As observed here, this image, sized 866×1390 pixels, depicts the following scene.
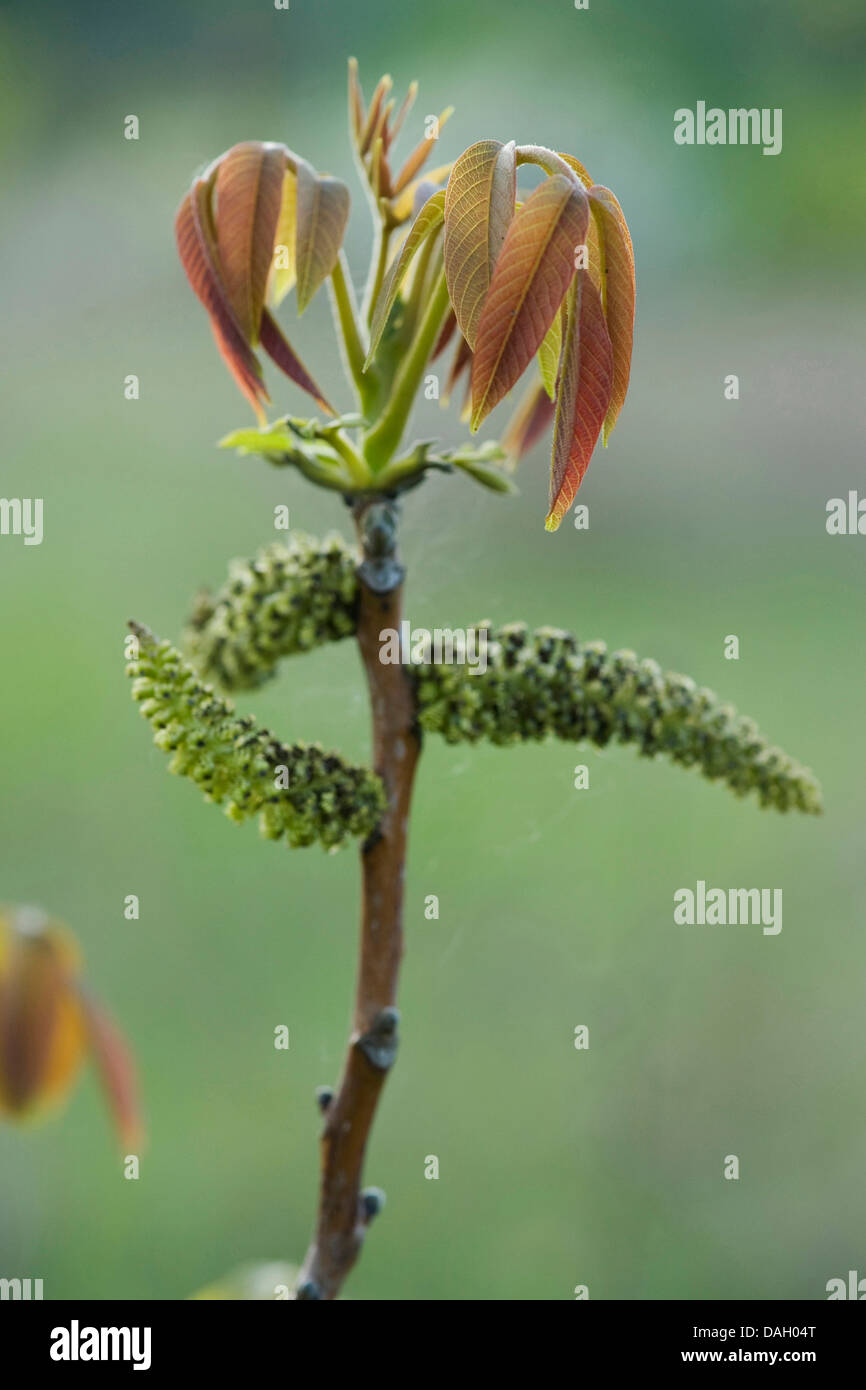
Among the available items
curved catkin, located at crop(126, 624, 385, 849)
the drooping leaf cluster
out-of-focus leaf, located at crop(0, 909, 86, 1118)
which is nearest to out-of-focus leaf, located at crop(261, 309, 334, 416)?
the drooping leaf cluster

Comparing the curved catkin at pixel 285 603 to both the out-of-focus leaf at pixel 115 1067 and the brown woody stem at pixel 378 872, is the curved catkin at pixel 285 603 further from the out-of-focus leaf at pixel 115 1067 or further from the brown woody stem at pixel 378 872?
the out-of-focus leaf at pixel 115 1067

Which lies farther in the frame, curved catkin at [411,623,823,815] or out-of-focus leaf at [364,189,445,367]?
curved catkin at [411,623,823,815]

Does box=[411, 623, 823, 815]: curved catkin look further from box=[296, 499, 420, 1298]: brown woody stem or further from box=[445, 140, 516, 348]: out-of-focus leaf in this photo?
box=[445, 140, 516, 348]: out-of-focus leaf

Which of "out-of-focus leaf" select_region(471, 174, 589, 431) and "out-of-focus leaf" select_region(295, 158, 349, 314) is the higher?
"out-of-focus leaf" select_region(295, 158, 349, 314)

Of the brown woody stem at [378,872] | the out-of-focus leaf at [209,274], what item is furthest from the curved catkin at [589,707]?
the out-of-focus leaf at [209,274]
